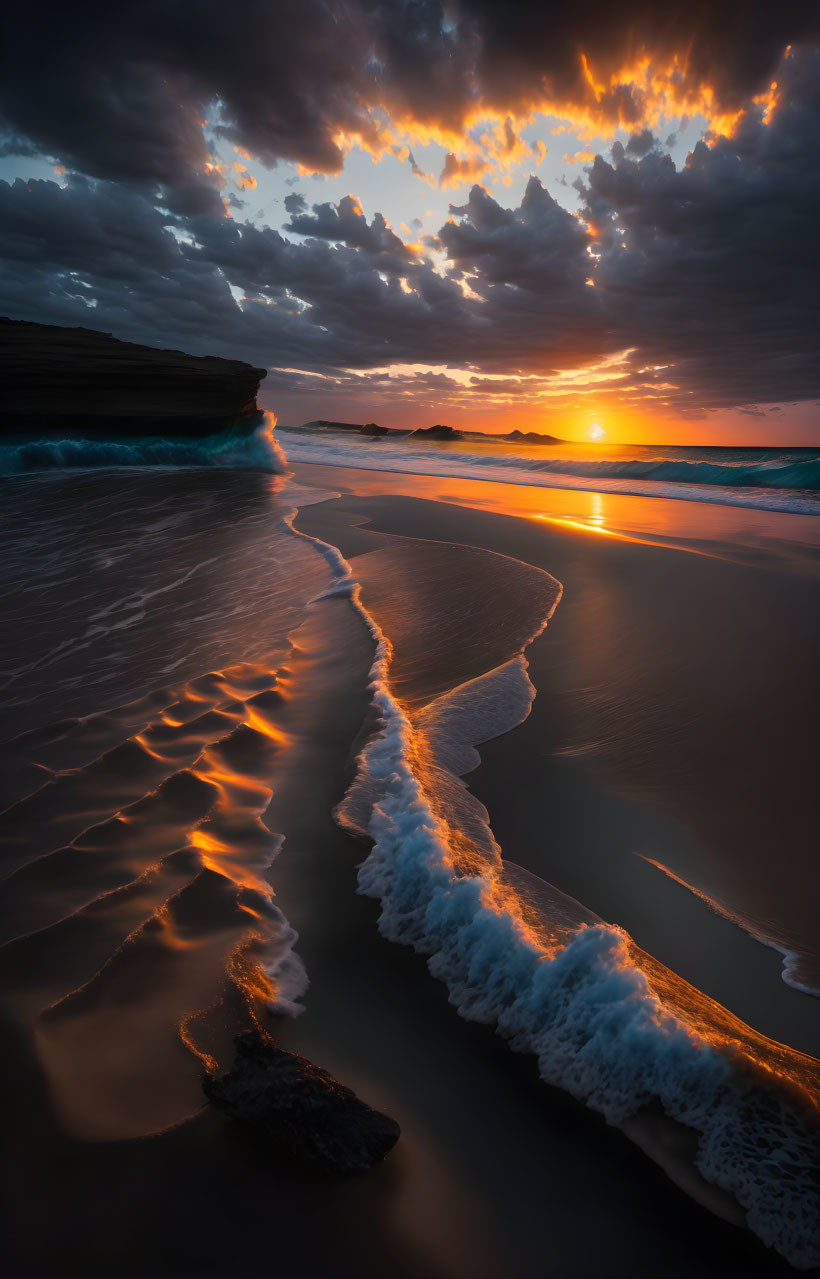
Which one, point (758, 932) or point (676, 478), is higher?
point (676, 478)

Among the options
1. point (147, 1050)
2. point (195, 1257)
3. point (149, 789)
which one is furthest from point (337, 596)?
point (195, 1257)

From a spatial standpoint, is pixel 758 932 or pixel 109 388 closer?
pixel 758 932

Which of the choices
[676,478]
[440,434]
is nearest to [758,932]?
[676,478]

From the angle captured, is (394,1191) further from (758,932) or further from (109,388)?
(109,388)

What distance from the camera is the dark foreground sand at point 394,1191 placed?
1071mm

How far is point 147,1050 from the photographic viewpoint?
140 centimetres

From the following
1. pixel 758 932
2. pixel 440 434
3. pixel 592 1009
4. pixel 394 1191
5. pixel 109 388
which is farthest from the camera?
pixel 440 434

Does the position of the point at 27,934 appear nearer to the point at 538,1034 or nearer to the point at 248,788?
the point at 248,788

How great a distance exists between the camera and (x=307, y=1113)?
122 cm

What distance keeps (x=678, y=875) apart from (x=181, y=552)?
22.3 ft

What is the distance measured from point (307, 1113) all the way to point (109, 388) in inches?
926

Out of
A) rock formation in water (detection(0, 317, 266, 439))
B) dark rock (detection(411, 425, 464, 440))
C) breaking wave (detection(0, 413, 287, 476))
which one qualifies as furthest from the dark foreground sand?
dark rock (detection(411, 425, 464, 440))

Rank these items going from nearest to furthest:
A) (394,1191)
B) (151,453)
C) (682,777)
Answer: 1. (394,1191)
2. (682,777)
3. (151,453)

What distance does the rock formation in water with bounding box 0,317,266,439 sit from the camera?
18.6m
